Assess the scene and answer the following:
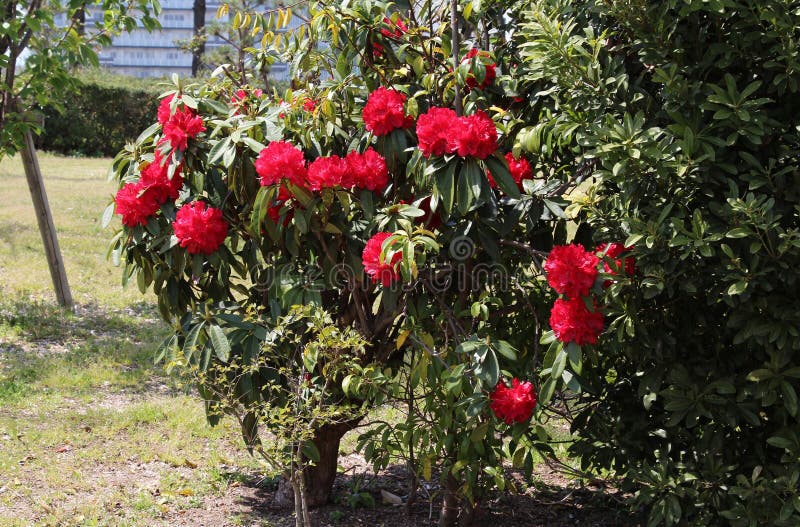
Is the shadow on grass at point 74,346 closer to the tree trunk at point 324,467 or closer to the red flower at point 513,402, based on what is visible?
the tree trunk at point 324,467

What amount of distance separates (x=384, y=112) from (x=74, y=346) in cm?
400

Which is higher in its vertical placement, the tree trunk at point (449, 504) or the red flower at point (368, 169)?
the red flower at point (368, 169)

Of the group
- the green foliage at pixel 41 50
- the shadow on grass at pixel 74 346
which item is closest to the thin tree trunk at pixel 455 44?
the green foliage at pixel 41 50

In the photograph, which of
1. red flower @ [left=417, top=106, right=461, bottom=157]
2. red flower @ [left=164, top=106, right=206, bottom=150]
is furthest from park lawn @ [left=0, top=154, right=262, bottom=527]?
red flower @ [left=417, top=106, right=461, bottom=157]

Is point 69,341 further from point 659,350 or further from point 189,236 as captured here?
point 659,350

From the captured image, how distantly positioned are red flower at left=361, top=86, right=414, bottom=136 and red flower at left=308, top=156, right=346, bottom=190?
187mm

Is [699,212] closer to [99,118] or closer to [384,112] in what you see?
[384,112]

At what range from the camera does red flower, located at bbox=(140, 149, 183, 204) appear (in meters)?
3.20

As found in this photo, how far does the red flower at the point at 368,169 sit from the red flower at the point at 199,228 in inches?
23.7

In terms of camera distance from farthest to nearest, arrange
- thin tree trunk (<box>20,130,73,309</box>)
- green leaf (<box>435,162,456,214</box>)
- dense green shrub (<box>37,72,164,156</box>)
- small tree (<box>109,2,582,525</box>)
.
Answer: dense green shrub (<box>37,72,164,156</box>), thin tree trunk (<box>20,130,73,309</box>), small tree (<box>109,2,582,525</box>), green leaf (<box>435,162,456,214</box>)

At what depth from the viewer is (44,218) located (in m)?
6.57

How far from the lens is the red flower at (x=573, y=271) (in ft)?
8.39

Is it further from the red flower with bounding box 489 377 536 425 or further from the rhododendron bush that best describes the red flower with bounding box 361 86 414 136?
the red flower with bounding box 489 377 536 425

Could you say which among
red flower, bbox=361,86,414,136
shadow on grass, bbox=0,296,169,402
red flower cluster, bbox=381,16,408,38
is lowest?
shadow on grass, bbox=0,296,169,402
